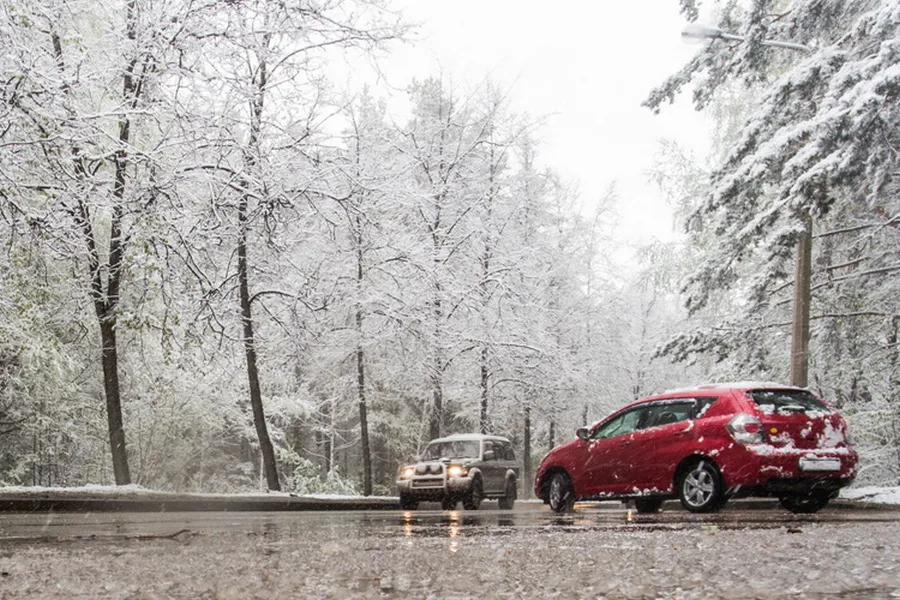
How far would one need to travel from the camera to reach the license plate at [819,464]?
36.1 feet

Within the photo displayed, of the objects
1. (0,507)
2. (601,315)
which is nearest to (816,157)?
(0,507)

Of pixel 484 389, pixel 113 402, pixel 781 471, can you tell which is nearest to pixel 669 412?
pixel 781 471

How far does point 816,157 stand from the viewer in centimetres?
1503

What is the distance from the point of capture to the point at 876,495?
1455cm

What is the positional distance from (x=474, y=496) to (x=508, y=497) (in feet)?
7.31

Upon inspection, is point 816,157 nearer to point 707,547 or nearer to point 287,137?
point 287,137

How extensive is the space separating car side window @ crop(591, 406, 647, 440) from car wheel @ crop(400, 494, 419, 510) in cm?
676

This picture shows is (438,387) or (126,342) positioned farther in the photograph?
(438,387)

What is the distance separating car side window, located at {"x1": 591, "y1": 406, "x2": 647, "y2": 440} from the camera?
12.9 m

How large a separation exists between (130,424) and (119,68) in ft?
58.1

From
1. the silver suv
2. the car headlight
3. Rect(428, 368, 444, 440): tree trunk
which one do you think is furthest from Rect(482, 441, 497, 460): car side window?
Rect(428, 368, 444, 440): tree trunk

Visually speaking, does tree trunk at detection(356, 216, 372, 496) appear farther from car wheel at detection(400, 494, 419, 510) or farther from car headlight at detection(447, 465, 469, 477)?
car headlight at detection(447, 465, 469, 477)

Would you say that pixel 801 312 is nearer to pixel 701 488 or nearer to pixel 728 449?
pixel 701 488

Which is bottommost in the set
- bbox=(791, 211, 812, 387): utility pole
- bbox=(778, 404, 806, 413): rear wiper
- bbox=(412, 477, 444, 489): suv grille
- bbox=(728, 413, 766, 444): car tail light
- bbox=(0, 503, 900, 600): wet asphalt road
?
bbox=(412, 477, 444, 489): suv grille
